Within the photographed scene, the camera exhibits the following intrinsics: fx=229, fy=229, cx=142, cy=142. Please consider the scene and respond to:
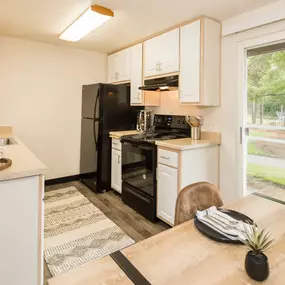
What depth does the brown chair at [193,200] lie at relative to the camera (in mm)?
1309

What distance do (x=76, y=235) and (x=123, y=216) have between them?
2.08 feet

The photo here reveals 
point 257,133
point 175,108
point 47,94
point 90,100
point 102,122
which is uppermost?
point 47,94

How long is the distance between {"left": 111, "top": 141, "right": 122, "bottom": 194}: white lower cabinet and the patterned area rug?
0.47 m

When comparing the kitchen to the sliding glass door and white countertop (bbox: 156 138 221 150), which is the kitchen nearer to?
white countertop (bbox: 156 138 221 150)

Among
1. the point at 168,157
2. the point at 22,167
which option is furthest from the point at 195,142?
the point at 22,167

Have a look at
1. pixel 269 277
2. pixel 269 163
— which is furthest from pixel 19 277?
pixel 269 163

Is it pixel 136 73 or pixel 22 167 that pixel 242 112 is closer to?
pixel 136 73

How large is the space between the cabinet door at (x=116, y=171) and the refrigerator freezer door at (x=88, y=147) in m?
0.29

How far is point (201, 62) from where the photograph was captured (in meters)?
2.50

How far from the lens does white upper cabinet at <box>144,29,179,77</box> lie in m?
2.77

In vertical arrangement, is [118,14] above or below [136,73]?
above

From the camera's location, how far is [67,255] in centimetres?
206

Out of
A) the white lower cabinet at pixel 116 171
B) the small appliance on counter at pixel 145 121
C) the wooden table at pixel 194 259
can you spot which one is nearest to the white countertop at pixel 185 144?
the small appliance on counter at pixel 145 121

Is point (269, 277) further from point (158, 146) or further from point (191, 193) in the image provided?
Answer: point (158, 146)
